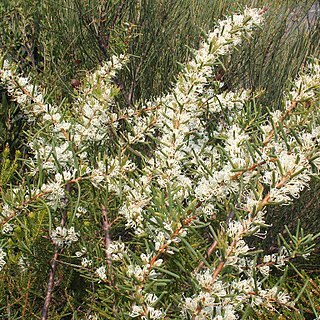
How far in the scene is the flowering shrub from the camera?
3.10 ft

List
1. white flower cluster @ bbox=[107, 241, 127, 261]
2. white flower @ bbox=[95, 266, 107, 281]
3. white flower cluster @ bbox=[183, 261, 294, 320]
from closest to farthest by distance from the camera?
white flower cluster @ bbox=[183, 261, 294, 320]
white flower cluster @ bbox=[107, 241, 127, 261]
white flower @ bbox=[95, 266, 107, 281]

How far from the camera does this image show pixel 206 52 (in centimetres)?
131

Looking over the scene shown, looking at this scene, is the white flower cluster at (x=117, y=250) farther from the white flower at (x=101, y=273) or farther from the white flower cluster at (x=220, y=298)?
the white flower cluster at (x=220, y=298)

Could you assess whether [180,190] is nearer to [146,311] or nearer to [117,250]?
[117,250]

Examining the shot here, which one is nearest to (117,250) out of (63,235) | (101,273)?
(101,273)

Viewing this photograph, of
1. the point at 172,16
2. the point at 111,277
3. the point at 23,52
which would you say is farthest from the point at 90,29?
the point at 111,277

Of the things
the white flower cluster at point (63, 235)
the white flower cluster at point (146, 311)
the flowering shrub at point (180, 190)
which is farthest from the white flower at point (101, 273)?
the white flower cluster at point (146, 311)

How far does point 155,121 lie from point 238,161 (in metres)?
0.43

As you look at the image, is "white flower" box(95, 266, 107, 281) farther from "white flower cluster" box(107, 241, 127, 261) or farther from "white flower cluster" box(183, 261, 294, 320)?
"white flower cluster" box(183, 261, 294, 320)

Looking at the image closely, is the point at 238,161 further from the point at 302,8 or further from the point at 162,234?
the point at 302,8

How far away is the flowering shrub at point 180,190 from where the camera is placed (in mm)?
946

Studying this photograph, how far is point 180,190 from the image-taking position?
1149 mm

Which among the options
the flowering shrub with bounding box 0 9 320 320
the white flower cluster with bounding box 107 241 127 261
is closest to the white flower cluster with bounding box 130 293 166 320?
the flowering shrub with bounding box 0 9 320 320

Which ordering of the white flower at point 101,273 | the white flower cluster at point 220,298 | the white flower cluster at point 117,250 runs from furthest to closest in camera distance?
the white flower at point 101,273 → the white flower cluster at point 117,250 → the white flower cluster at point 220,298
